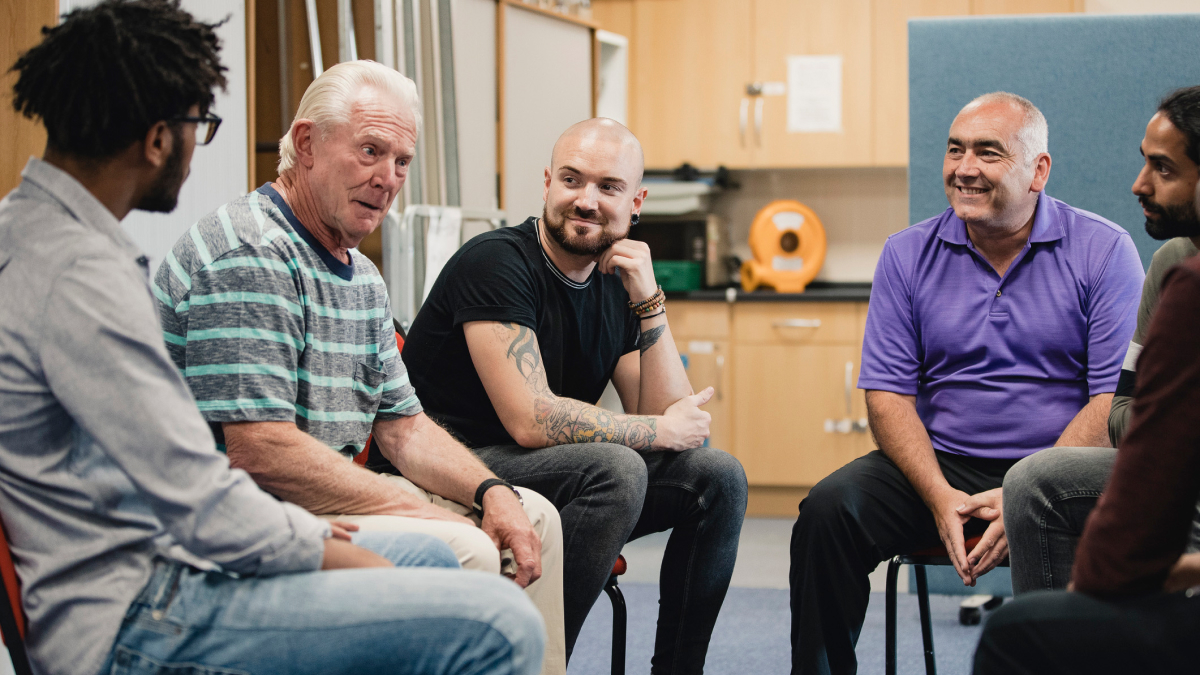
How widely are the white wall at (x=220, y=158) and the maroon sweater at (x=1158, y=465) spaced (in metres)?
2.01

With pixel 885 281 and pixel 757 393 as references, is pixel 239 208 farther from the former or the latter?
pixel 757 393

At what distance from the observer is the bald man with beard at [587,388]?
5.39 feet

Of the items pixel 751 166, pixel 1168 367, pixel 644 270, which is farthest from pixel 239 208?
pixel 751 166

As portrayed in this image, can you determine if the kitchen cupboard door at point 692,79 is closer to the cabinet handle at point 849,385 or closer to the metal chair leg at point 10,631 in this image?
the cabinet handle at point 849,385

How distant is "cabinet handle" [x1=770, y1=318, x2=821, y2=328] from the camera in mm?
4074

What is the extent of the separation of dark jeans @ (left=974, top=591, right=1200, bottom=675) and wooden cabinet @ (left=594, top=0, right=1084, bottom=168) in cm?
369

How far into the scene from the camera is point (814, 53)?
4.33m

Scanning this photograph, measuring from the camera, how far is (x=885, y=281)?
6.56ft

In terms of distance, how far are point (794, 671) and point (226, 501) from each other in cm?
111

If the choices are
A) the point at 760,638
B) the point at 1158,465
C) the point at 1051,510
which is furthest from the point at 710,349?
the point at 1158,465

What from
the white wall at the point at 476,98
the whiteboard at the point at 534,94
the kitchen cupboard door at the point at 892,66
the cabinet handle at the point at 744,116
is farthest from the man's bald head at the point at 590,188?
the kitchen cupboard door at the point at 892,66

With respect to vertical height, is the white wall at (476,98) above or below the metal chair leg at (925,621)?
above

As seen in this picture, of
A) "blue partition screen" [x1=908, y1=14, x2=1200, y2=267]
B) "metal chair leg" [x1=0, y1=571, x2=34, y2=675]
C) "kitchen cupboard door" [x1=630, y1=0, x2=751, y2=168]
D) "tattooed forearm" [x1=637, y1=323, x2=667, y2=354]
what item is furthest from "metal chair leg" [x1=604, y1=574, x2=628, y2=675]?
"kitchen cupboard door" [x1=630, y1=0, x2=751, y2=168]

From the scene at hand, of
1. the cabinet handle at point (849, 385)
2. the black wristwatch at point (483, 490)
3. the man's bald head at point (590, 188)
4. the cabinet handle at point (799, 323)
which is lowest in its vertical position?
the cabinet handle at point (849, 385)
